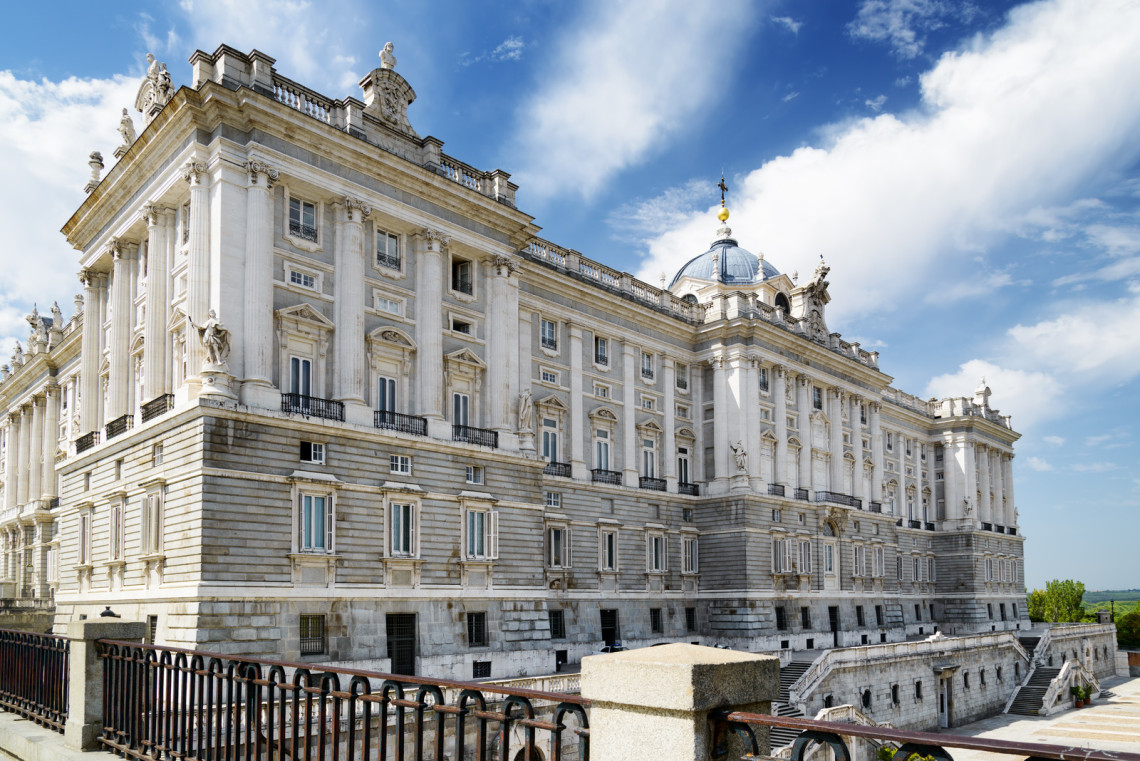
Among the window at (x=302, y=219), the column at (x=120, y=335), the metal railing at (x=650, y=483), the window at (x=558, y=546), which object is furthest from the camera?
the metal railing at (x=650, y=483)

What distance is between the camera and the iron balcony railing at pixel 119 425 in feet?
109

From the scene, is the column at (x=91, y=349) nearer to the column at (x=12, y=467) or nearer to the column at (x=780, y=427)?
the column at (x=12, y=467)

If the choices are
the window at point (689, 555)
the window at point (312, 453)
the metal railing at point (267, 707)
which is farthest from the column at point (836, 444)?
the metal railing at point (267, 707)

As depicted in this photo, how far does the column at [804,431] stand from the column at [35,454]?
49757 mm

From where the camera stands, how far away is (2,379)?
69938mm

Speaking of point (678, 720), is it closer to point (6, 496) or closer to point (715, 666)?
point (715, 666)

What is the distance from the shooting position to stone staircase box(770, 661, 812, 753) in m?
34.0

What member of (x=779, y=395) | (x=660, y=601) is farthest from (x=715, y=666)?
(x=779, y=395)

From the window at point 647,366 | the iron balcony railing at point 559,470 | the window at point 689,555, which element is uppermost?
the window at point 647,366

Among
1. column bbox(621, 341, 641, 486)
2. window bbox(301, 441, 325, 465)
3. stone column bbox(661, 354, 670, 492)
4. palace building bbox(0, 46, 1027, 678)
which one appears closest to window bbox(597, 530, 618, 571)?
palace building bbox(0, 46, 1027, 678)

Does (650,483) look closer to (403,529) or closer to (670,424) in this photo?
(670,424)

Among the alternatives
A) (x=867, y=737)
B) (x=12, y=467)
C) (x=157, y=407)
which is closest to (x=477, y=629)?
(x=157, y=407)

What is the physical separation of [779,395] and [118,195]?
121 feet

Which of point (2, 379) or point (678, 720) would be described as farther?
point (2, 379)
